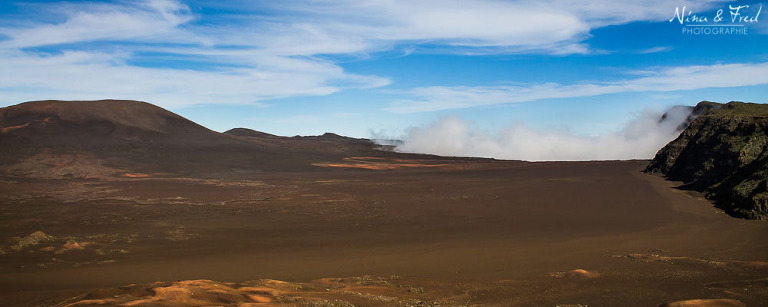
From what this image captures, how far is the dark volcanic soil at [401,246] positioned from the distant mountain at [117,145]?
16934mm

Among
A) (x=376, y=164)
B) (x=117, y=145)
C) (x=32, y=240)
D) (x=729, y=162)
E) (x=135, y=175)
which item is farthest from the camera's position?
Result: (x=376, y=164)

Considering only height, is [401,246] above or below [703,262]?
below

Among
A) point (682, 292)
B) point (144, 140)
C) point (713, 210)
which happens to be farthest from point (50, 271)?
point (144, 140)

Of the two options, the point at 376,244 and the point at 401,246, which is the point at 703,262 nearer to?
the point at 401,246

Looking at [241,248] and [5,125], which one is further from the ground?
[5,125]

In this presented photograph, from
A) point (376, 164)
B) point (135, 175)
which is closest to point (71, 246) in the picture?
point (135, 175)

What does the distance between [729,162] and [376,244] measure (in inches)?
732

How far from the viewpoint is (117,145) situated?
52250mm

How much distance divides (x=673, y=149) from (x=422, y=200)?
2027 cm

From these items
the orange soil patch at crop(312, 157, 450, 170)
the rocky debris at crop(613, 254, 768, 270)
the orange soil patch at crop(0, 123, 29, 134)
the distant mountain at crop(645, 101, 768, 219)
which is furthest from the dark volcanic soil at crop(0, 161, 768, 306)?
the orange soil patch at crop(0, 123, 29, 134)

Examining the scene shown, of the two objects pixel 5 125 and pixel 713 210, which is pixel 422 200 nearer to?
pixel 713 210

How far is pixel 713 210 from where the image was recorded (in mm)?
19234

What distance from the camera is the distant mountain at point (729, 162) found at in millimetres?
18000

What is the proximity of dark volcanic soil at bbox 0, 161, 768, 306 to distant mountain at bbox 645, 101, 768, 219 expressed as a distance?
1.07 meters
